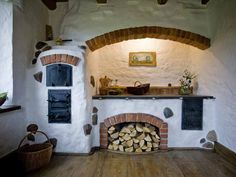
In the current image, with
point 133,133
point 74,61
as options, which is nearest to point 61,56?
point 74,61

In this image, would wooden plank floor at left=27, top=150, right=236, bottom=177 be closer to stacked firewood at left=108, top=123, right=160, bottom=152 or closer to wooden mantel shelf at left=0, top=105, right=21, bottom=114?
stacked firewood at left=108, top=123, right=160, bottom=152

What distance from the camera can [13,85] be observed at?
9.13 ft

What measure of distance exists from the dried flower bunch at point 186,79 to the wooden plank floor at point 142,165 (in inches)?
46.4

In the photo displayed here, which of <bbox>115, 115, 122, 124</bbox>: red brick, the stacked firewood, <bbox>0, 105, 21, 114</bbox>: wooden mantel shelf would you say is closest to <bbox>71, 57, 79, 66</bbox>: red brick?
<bbox>0, 105, 21, 114</bbox>: wooden mantel shelf

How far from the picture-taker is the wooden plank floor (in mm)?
2529

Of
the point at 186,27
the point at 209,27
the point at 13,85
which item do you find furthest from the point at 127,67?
the point at 13,85

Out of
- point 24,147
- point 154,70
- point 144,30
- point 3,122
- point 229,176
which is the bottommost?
point 229,176

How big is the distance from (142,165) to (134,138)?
65cm

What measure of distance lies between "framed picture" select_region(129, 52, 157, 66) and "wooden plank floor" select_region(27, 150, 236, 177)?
1765 mm

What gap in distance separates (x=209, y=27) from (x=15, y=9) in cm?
294

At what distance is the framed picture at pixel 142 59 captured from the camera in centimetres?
418

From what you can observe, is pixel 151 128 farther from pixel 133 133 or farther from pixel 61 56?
pixel 61 56

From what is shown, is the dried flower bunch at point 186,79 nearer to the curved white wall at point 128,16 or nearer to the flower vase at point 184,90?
the flower vase at point 184,90

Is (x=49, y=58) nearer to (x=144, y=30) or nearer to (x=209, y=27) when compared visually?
(x=144, y=30)
